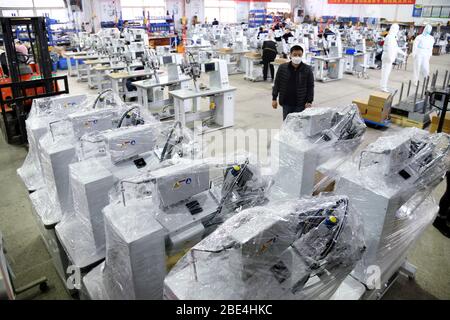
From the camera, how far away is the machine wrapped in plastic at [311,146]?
125 inches

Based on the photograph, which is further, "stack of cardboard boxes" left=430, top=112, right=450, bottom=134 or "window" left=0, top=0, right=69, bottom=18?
"window" left=0, top=0, right=69, bottom=18

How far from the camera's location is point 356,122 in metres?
3.37

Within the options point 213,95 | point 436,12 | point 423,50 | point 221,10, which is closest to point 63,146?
point 213,95

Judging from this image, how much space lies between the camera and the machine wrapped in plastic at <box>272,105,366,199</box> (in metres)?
3.16

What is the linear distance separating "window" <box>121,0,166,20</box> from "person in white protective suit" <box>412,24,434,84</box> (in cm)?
1426

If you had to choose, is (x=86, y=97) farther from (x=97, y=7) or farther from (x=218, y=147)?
(x=97, y=7)

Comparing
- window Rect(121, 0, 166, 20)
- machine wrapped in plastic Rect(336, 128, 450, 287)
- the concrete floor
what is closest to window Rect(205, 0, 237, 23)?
window Rect(121, 0, 166, 20)

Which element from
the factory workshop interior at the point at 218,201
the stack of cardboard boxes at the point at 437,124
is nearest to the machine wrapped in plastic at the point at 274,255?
the factory workshop interior at the point at 218,201

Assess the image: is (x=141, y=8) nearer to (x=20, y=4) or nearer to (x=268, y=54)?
(x=20, y=4)

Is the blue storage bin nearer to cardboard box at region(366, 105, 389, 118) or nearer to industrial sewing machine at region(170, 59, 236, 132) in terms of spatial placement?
industrial sewing machine at region(170, 59, 236, 132)

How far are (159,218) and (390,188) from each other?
153cm

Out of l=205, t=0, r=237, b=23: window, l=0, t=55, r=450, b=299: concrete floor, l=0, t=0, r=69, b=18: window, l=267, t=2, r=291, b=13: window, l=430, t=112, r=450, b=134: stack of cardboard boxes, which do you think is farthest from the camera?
l=267, t=2, r=291, b=13: window


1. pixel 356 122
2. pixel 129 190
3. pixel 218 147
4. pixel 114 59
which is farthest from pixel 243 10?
pixel 129 190
